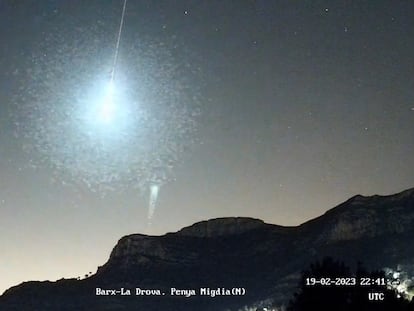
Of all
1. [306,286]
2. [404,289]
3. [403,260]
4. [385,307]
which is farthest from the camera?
[403,260]

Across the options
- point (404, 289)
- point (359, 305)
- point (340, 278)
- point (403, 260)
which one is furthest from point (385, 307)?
point (403, 260)

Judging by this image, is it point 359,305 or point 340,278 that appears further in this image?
point 340,278

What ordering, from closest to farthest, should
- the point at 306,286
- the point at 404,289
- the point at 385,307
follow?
the point at 385,307 < the point at 306,286 < the point at 404,289

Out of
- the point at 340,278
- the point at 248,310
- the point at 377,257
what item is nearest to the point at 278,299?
the point at 248,310

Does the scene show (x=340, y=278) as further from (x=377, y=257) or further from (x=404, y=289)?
(x=377, y=257)

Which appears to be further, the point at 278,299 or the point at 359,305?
the point at 278,299

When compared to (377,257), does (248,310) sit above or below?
below

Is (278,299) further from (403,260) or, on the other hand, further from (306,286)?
(306,286)

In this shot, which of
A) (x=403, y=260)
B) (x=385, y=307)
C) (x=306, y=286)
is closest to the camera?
(x=385, y=307)

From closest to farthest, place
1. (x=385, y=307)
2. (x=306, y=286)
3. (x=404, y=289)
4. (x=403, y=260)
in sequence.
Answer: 1. (x=385, y=307)
2. (x=306, y=286)
3. (x=404, y=289)
4. (x=403, y=260)
